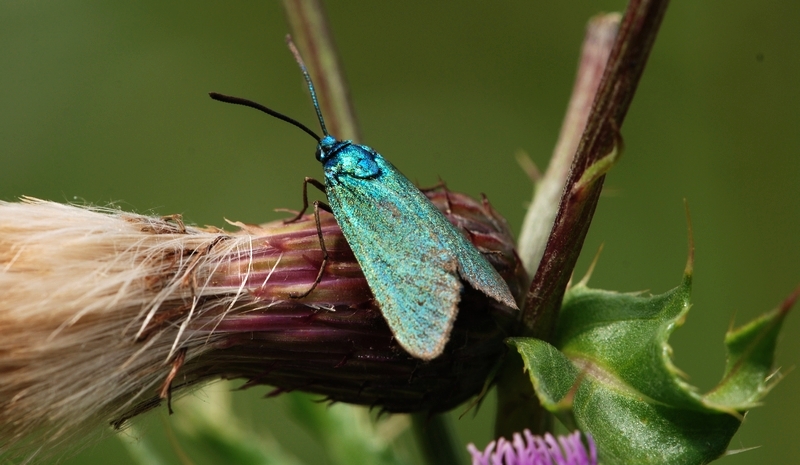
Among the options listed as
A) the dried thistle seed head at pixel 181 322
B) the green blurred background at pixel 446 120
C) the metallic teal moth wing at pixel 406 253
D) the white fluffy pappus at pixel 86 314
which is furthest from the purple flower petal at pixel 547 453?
the green blurred background at pixel 446 120

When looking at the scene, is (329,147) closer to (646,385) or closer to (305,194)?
(305,194)

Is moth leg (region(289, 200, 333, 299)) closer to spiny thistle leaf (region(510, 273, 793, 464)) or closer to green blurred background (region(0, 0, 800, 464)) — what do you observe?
spiny thistle leaf (region(510, 273, 793, 464))

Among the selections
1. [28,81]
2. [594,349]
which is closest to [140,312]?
[594,349]

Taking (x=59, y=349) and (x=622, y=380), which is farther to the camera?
(x=622, y=380)

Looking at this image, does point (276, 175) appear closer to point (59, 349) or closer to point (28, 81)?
point (28, 81)

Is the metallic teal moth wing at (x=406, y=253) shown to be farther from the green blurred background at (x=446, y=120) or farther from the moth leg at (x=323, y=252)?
Answer: the green blurred background at (x=446, y=120)

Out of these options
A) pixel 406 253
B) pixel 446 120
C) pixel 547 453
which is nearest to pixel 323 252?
pixel 406 253
